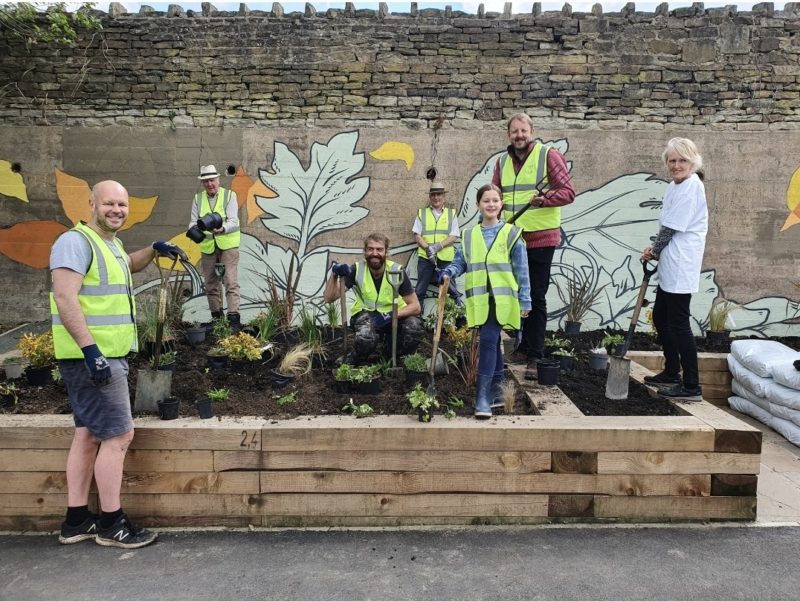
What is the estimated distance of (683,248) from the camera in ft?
13.2

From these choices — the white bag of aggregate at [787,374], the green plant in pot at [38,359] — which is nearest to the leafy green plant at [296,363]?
the green plant in pot at [38,359]

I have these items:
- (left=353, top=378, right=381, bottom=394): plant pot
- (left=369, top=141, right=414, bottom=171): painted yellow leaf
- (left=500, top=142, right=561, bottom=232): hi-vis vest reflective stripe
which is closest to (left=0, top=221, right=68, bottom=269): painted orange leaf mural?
(left=369, top=141, right=414, bottom=171): painted yellow leaf

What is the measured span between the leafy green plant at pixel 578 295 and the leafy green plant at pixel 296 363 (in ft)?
11.8

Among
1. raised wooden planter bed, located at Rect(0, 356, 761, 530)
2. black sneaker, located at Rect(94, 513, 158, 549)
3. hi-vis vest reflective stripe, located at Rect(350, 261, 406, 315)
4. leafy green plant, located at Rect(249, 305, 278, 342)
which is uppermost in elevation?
hi-vis vest reflective stripe, located at Rect(350, 261, 406, 315)

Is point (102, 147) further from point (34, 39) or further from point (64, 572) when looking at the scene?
point (64, 572)

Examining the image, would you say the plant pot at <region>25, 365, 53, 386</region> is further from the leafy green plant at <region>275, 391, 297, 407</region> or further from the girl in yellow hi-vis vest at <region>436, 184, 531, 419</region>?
the girl in yellow hi-vis vest at <region>436, 184, 531, 419</region>

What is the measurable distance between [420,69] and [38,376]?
5.44 m

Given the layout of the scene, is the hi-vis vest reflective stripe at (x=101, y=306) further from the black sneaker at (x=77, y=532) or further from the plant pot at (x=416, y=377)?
the plant pot at (x=416, y=377)

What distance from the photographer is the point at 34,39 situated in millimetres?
6617

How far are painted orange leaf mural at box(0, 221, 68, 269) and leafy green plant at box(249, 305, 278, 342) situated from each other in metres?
3.69

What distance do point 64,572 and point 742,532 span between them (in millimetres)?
3745

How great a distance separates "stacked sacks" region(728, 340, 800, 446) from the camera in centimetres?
447

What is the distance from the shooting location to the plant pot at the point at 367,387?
398cm

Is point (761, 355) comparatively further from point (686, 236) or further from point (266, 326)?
point (266, 326)
